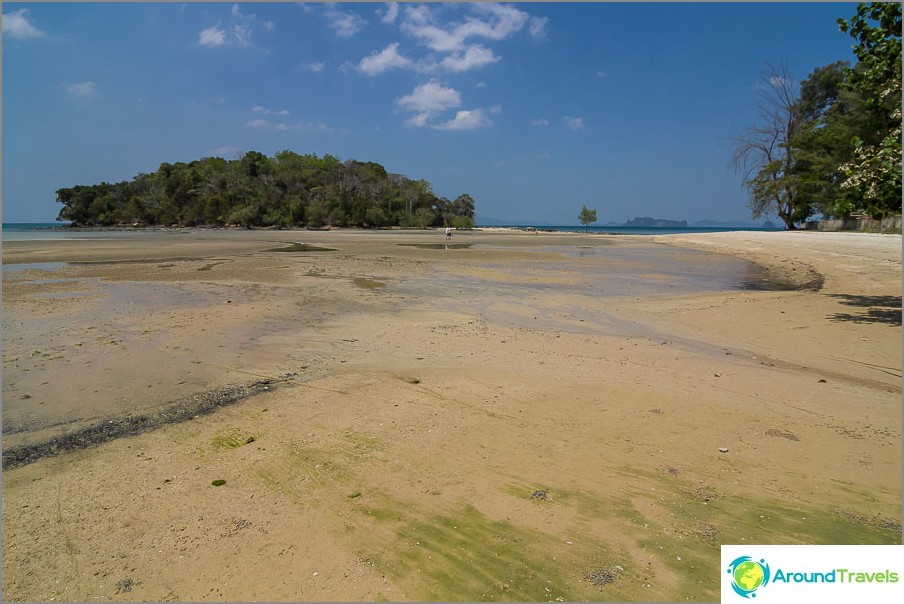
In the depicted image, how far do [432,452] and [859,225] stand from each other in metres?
51.3

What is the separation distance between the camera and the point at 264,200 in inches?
3366

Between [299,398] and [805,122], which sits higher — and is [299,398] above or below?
below

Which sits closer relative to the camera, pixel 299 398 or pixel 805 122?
pixel 299 398

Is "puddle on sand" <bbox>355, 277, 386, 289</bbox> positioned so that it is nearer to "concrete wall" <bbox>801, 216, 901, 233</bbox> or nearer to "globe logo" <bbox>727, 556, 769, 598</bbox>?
"globe logo" <bbox>727, 556, 769, 598</bbox>

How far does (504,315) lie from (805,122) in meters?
57.2

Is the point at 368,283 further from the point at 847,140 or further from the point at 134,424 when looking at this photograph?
the point at 847,140

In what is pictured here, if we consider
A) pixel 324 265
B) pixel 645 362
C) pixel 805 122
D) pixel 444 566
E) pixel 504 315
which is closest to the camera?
pixel 444 566

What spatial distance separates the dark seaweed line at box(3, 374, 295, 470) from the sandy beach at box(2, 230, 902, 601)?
0.03 metres

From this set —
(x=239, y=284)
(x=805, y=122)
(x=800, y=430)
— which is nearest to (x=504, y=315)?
(x=800, y=430)

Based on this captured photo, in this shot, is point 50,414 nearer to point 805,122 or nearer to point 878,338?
point 878,338

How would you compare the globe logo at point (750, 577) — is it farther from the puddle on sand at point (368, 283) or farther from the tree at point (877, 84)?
the puddle on sand at point (368, 283)

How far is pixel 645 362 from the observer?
630 centimetres

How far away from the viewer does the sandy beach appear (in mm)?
2498

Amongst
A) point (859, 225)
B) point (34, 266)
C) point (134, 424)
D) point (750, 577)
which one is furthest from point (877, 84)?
point (859, 225)
